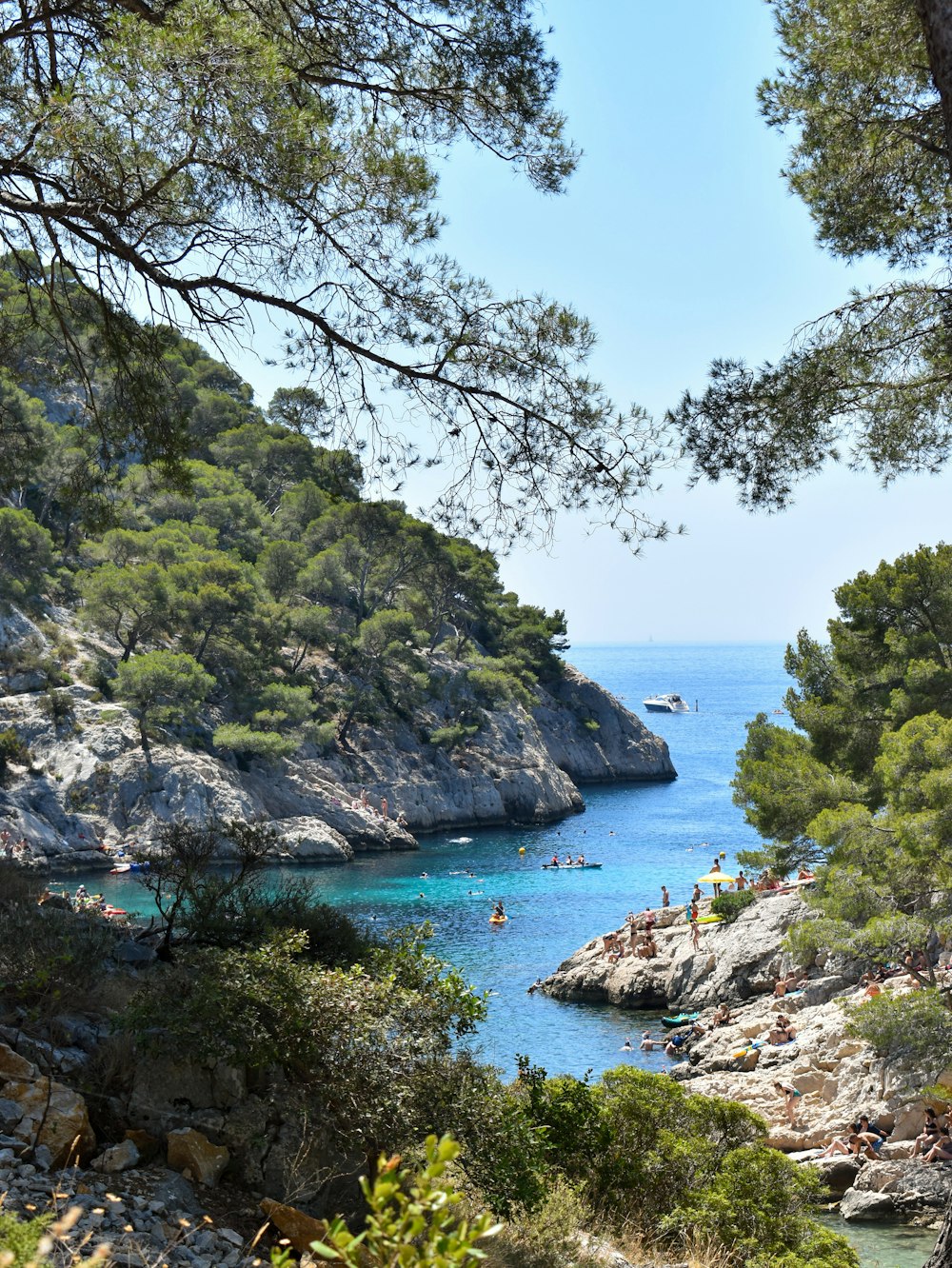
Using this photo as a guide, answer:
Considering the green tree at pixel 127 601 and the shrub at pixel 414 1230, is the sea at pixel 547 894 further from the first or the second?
the green tree at pixel 127 601

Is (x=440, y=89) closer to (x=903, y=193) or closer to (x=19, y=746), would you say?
(x=903, y=193)

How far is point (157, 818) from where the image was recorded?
109ft

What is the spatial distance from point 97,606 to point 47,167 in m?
32.6

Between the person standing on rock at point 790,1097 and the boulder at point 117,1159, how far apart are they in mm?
12994

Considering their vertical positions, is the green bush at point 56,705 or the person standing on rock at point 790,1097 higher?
the green bush at point 56,705

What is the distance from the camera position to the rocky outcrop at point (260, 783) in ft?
106

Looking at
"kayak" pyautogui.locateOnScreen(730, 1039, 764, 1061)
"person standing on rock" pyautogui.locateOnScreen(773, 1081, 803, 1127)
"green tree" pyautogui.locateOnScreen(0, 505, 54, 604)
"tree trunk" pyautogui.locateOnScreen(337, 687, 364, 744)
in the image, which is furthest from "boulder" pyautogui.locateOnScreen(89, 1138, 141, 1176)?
"tree trunk" pyautogui.locateOnScreen(337, 687, 364, 744)

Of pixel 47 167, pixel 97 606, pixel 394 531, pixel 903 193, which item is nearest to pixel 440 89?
pixel 47 167

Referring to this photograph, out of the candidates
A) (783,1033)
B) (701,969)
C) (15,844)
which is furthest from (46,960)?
(15,844)

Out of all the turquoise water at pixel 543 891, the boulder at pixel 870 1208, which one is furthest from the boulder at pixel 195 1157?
the boulder at pixel 870 1208

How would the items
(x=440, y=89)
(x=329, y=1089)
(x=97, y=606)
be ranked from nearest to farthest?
(x=329, y=1089) → (x=440, y=89) → (x=97, y=606)

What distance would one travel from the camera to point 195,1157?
5.04 m

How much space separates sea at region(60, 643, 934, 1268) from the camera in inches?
802

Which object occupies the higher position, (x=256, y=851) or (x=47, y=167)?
(x=47, y=167)
